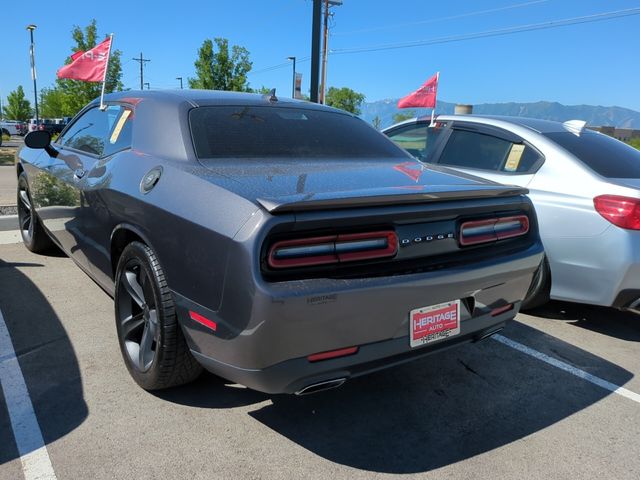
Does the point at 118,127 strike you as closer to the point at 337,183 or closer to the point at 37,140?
the point at 37,140

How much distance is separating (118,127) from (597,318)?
4.04m

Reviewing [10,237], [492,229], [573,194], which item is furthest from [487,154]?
[10,237]

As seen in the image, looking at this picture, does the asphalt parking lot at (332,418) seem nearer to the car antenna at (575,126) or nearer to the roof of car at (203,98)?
the roof of car at (203,98)

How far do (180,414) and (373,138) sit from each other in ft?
6.79

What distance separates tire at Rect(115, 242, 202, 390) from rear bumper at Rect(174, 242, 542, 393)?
0.13 meters

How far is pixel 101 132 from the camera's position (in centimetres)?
364

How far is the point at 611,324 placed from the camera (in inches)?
166

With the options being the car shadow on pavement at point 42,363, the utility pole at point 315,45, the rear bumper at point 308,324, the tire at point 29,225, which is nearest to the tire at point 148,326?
the rear bumper at point 308,324

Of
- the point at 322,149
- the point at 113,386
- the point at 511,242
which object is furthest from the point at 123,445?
the point at 511,242

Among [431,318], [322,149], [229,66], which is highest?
[229,66]

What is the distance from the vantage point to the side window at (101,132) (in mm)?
3225

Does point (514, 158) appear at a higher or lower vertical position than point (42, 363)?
higher

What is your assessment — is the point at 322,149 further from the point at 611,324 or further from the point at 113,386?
the point at 611,324

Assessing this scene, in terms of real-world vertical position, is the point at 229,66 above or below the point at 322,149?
above
